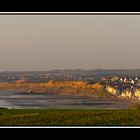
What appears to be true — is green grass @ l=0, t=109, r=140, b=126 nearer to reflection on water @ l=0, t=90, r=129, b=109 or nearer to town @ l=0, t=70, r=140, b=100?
reflection on water @ l=0, t=90, r=129, b=109

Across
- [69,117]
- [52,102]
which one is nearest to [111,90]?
[69,117]

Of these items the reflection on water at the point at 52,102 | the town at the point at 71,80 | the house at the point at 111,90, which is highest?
the town at the point at 71,80

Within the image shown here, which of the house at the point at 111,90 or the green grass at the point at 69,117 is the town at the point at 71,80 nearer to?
the house at the point at 111,90

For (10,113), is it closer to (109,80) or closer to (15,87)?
(15,87)

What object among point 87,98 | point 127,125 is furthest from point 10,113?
point 127,125

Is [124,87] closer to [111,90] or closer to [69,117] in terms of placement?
[111,90]

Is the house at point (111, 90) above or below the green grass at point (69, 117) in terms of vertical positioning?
above

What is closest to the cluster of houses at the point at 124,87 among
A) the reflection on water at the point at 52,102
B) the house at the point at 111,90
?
the house at the point at 111,90
